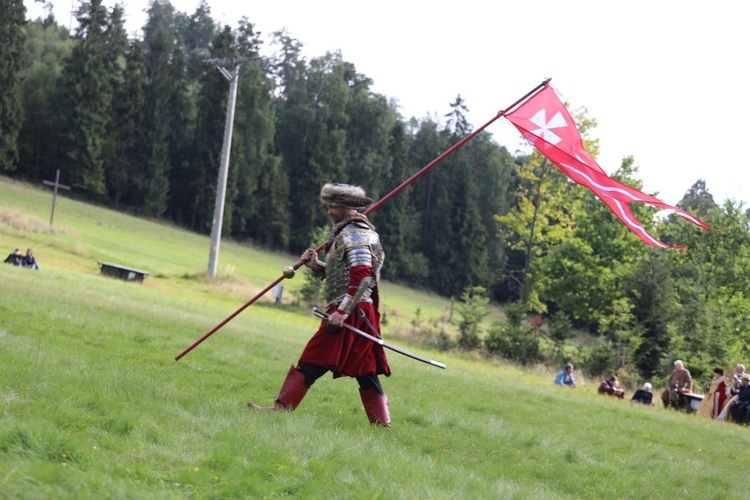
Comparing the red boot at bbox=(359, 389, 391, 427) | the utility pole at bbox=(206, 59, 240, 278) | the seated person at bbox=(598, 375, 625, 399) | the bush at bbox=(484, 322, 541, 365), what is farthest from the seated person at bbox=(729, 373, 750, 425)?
the utility pole at bbox=(206, 59, 240, 278)

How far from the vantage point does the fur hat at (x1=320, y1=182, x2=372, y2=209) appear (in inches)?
299

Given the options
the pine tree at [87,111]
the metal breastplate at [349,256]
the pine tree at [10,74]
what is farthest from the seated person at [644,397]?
the pine tree at [87,111]

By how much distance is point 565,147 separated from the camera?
8836 millimetres

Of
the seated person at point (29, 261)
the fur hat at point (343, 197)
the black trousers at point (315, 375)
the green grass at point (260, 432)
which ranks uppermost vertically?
the fur hat at point (343, 197)

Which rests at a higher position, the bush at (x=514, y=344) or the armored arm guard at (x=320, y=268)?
the armored arm guard at (x=320, y=268)

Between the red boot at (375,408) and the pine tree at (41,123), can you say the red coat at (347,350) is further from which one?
the pine tree at (41,123)

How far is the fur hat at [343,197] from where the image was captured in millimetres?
7582

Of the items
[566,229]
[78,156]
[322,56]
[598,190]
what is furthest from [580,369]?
[322,56]

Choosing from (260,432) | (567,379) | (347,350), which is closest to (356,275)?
(347,350)

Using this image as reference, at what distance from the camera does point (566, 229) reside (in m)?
46.6

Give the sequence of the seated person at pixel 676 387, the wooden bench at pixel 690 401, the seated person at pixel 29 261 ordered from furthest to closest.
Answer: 1. the seated person at pixel 29 261
2. the seated person at pixel 676 387
3. the wooden bench at pixel 690 401

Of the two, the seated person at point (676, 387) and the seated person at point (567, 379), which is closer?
the seated person at point (676, 387)

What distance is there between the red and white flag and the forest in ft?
72.2

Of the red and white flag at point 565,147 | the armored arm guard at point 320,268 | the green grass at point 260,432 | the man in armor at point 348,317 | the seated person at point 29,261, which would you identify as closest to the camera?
the green grass at point 260,432
